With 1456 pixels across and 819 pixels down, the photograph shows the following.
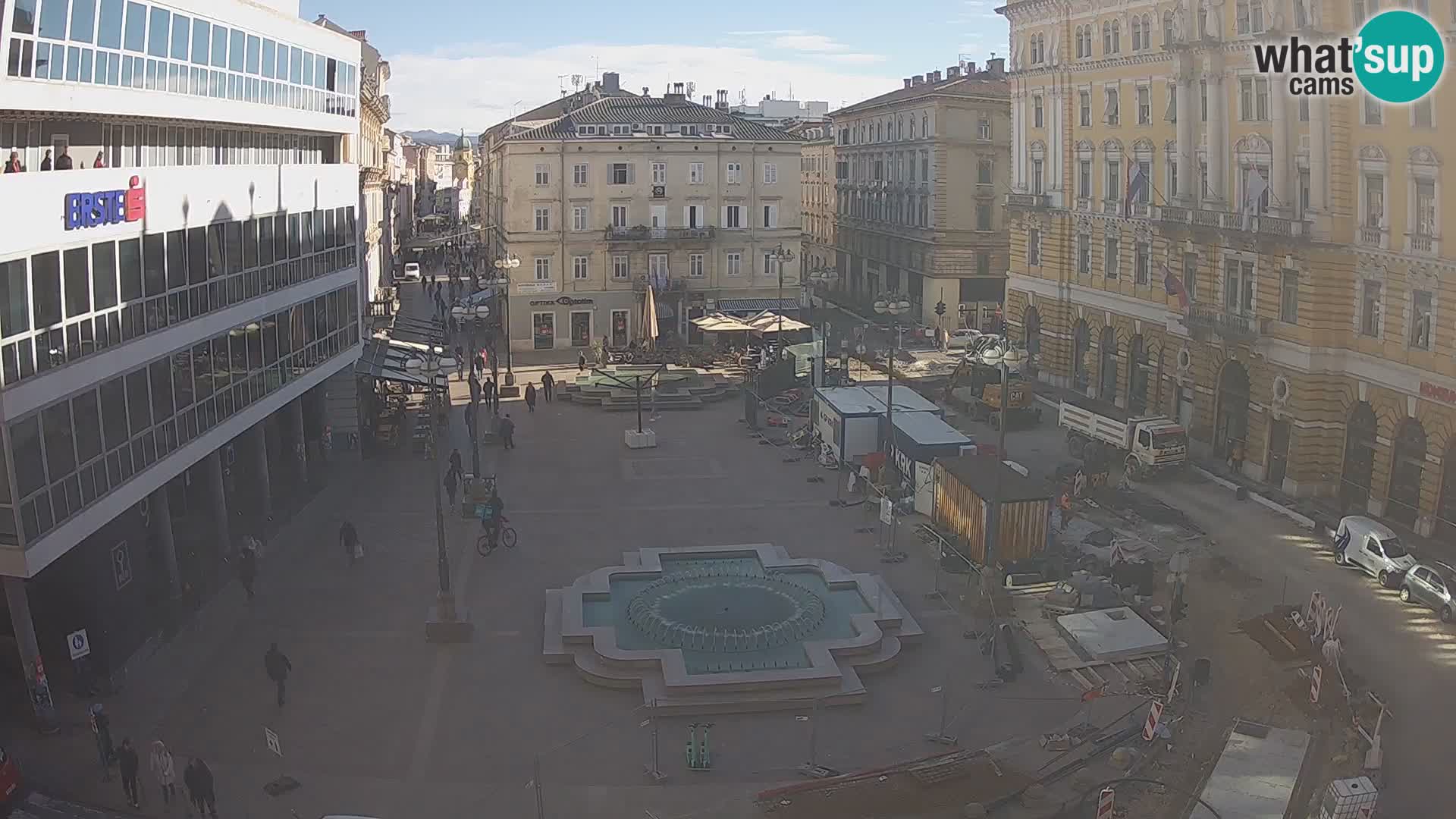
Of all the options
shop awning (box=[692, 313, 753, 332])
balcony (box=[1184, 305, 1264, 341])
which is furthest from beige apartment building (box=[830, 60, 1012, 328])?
balcony (box=[1184, 305, 1264, 341])

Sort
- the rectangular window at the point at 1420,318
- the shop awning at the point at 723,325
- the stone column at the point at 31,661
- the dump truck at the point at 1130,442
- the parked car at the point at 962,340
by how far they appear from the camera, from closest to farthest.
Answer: the stone column at the point at 31,661
the rectangular window at the point at 1420,318
the dump truck at the point at 1130,442
the shop awning at the point at 723,325
the parked car at the point at 962,340

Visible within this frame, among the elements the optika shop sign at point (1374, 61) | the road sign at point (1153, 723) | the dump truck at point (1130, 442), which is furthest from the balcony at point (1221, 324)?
the road sign at point (1153, 723)

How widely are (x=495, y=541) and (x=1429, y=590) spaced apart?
20.7 metres

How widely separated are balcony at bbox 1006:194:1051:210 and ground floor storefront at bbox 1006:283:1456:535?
20.2 feet

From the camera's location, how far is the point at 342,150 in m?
43.1

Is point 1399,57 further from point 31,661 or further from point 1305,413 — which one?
point 31,661

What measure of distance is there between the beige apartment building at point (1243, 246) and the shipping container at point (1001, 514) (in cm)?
1085

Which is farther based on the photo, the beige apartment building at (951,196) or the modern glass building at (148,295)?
the beige apartment building at (951,196)

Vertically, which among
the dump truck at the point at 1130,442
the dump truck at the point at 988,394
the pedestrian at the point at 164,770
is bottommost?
the pedestrian at the point at 164,770

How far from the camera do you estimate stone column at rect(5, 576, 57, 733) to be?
22891 millimetres

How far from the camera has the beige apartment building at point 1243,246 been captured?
116ft

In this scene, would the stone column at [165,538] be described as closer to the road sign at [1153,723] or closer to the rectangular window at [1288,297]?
the road sign at [1153,723]

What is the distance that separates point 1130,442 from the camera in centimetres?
4128

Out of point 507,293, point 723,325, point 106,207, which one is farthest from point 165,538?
point 507,293
